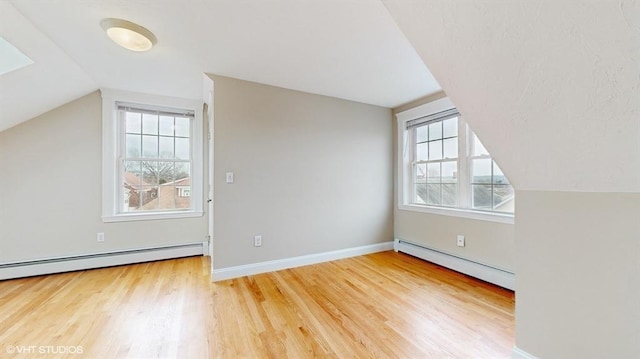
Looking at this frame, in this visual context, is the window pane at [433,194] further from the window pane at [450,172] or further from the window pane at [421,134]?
the window pane at [421,134]

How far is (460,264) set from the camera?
2848 mm

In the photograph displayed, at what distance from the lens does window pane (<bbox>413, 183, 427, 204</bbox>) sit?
347cm

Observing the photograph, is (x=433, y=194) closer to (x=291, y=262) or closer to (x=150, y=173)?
(x=291, y=262)

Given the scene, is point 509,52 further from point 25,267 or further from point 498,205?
point 25,267

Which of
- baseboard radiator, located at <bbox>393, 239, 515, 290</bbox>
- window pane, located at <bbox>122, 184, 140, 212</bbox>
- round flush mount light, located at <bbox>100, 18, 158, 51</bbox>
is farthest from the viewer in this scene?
window pane, located at <bbox>122, 184, 140, 212</bbox>

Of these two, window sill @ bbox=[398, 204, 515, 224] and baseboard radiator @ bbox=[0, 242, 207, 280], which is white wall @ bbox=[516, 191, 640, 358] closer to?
window sill @ bbox=[398, 204, 515, 224]

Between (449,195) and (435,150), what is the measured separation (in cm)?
64

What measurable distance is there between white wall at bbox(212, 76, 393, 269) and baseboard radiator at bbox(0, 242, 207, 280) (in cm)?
112

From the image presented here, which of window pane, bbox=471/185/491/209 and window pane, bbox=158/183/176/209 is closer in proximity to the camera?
window pane, bbox=471/185/491/209

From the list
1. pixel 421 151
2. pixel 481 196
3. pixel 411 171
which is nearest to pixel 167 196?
pixel 411 171

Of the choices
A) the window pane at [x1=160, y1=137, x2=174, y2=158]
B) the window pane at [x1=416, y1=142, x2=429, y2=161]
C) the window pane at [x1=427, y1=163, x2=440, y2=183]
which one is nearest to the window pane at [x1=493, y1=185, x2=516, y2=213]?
the window pane at [x1=427, y1=163, x2=440, y2=183]

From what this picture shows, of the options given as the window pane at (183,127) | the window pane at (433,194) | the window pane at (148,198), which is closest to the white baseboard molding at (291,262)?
the window pane at (433,194)

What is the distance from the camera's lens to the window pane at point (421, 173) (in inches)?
137

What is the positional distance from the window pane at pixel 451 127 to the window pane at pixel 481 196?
0.71 m
